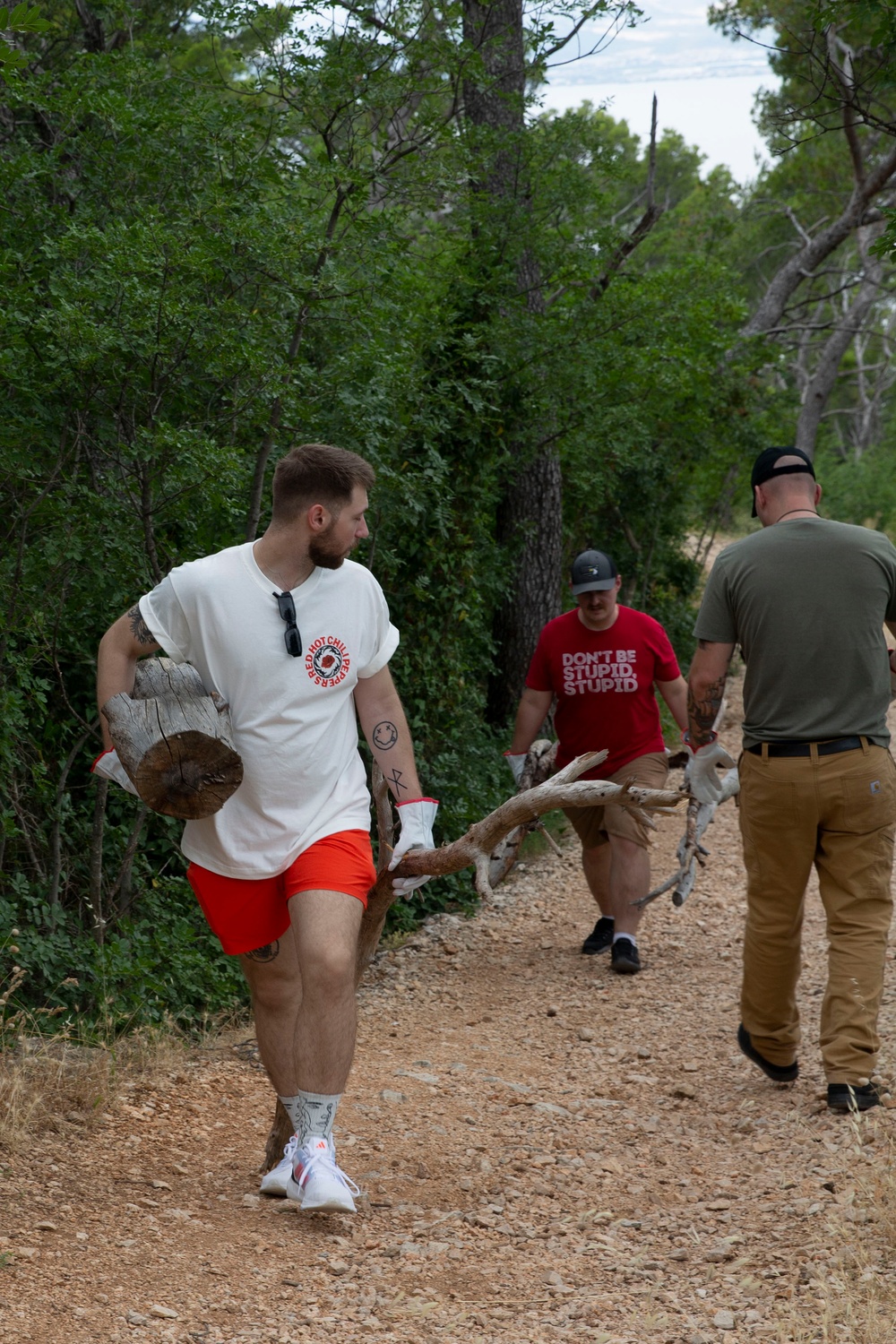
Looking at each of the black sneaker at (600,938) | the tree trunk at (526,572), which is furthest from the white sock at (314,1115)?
the tree trunk at (526,572)

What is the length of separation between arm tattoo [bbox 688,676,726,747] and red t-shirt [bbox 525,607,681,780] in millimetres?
1524

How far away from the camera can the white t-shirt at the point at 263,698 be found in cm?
339

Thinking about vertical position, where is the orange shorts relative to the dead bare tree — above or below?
below

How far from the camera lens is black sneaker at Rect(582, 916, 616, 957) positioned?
6.74 m

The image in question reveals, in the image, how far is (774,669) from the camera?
4.39 meters

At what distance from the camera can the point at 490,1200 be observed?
3.85m

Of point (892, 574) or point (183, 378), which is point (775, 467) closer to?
point (892, 574)

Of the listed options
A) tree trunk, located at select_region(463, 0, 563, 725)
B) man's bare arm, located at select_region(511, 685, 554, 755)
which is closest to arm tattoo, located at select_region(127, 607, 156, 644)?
man's bare arm, located at select_region(511, 685, 554, 755)

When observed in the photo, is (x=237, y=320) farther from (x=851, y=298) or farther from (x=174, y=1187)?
(x=851, y=298)

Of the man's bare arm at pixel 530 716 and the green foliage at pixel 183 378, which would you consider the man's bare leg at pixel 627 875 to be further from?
the green foliage at pixel 183 378

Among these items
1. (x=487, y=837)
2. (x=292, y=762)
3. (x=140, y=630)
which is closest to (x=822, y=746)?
(x=487, y=837)

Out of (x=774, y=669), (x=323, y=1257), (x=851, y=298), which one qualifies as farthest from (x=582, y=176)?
(x=851, y=298)

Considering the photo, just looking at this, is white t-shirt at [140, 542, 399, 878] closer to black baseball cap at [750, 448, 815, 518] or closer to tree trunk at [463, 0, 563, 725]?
black baseball cap at [750, 448, 815, 518]

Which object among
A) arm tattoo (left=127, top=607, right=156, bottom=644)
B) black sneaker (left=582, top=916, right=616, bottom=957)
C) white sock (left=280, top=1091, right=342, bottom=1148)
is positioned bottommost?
black sneaker (left=582, top=916, right=616, bottom=957)
